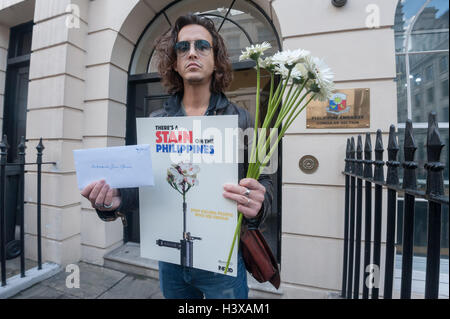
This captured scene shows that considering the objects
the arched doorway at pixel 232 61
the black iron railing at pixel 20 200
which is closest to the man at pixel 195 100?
the arched doorway at pixel 232 61

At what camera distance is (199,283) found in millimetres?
1185

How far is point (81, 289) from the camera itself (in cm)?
253

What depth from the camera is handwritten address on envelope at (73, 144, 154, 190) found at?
2.97 feet

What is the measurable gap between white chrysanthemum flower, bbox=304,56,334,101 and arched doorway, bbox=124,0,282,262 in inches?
75.0

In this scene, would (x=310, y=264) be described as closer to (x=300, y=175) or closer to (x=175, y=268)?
(x=300, y=175)

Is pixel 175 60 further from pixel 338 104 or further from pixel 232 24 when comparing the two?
pixel 232 24

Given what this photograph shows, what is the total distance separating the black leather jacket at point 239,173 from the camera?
1.06 meters

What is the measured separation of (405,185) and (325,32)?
207 cm

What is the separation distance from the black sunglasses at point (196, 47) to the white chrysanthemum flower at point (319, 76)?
2.17ft

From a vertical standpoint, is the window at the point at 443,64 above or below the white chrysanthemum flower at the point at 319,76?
above

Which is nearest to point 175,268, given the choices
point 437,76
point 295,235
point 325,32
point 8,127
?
point 295,235

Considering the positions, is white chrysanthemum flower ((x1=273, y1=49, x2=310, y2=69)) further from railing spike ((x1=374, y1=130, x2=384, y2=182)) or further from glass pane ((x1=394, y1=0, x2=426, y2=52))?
glass pane ((x1=394, y1=0, x2=426, y2=52))

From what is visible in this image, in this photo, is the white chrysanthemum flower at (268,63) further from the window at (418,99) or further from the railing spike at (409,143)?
the window at (418,99)

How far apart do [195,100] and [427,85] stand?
2875 millimetres
